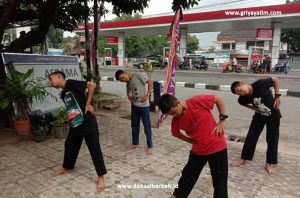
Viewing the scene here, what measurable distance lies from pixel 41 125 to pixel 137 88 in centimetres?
207

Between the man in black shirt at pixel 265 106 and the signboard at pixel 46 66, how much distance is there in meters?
4.18

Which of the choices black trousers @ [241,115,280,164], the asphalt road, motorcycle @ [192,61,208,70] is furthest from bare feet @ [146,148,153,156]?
motorcycle @ [192,61,208,70]

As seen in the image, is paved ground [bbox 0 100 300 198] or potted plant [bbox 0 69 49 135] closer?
paved ground [bbox 0 100 300 198]

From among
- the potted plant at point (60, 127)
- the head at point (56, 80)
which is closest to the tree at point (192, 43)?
the potted plant at point (60, 127)

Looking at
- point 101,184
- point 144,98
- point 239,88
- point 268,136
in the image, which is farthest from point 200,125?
point 144,98

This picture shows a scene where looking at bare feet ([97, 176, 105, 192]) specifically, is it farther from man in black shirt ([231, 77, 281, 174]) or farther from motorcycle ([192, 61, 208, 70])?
motorcycle ([192, 61, 208, 70])

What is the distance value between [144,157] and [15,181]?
5.97ft

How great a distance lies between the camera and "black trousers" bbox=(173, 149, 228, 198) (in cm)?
296

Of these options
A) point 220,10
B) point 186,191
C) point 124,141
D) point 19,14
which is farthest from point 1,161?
point 220,10

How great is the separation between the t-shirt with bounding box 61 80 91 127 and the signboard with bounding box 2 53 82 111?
2.94 metres

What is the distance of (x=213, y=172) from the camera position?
9.96ft

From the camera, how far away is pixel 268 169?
4.31 m

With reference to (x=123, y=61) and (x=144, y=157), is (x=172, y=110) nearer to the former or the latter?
(x=144, y=157)

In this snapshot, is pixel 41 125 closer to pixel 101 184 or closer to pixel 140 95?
pixel 140 95
